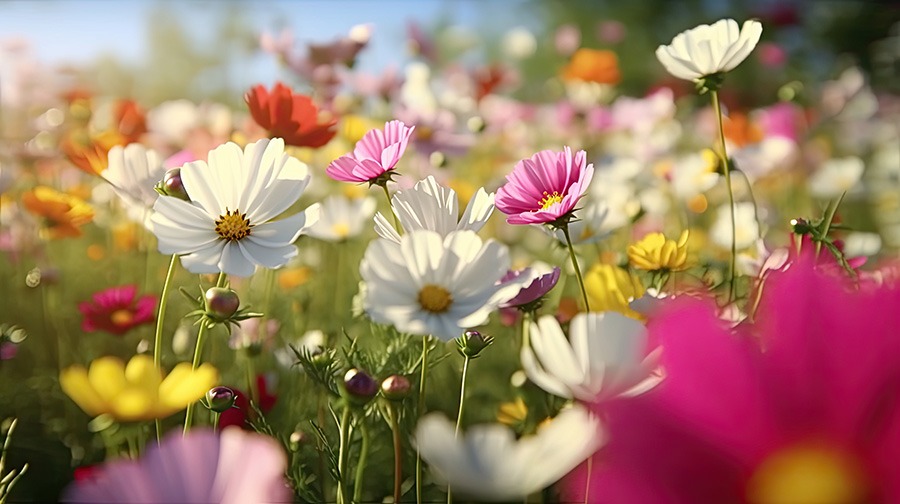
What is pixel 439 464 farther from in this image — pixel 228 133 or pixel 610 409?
pixel 228 133

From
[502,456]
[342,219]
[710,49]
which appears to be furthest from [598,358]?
[342,219]

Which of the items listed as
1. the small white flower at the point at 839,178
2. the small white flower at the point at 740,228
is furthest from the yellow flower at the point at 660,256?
the small white flower at the point at 839,178

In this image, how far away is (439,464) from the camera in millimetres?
220

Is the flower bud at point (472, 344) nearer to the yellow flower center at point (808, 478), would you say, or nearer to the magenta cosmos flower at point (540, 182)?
the magenta cosmos flower at point (540, 182)

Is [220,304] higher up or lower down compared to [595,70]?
lower down

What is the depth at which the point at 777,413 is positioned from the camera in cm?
20

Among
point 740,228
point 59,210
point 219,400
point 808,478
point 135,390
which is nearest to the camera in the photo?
point 808,478

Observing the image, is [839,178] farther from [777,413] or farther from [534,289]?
[777,413]

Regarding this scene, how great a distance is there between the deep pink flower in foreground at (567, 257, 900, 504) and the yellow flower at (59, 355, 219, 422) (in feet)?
0.58

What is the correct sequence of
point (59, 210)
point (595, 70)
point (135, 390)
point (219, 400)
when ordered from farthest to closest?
point (595, 70)
point (59, 210)
point (219, 400)
point (135, 390)

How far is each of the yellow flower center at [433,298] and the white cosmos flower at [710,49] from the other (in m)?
0.28

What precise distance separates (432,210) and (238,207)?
4.2 inches

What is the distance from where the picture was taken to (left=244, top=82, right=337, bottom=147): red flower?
1.93 feet

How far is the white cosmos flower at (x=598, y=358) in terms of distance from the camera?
271 millimetres
